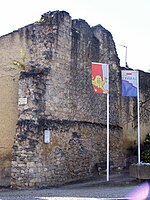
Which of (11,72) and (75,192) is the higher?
(11,72)

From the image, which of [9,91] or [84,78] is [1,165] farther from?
[84,78]

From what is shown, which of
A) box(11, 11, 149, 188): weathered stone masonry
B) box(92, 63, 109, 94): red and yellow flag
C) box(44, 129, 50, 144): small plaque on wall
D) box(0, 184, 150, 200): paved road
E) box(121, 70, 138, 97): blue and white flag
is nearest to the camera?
box(0, 184, 150, 200): paved road

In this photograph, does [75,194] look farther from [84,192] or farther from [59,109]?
[59,109]

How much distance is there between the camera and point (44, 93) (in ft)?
45.1

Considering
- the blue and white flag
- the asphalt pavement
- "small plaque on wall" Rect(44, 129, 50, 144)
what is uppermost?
the blue and white flag

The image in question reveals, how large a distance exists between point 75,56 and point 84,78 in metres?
1.11

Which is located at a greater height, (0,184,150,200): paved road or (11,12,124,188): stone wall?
(11,12,124,188): stone wall

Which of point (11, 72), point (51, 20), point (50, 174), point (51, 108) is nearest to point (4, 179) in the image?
point (50, 174)

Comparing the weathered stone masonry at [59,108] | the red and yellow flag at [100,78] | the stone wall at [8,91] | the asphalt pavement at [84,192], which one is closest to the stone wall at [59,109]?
the weathered stone masonry at [59,108]

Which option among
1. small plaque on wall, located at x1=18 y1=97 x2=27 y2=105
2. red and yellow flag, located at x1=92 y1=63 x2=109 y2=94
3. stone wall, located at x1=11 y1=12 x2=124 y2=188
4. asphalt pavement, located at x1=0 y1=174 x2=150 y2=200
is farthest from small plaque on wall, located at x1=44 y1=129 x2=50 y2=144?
red and yellow flag, located at x1=92 y1=63 x2=109 y2=94

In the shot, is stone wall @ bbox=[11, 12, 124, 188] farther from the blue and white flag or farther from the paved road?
the blue and white flag

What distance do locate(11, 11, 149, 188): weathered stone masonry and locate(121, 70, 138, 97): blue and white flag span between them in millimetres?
1833

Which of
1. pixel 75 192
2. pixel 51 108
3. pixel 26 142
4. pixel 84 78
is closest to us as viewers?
pixel 75 192

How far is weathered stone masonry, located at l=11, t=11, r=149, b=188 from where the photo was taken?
1306cm
